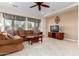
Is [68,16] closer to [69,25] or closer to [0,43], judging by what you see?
[69,25]

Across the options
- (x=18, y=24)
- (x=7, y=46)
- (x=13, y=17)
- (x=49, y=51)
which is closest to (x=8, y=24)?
(x=13, y=17)

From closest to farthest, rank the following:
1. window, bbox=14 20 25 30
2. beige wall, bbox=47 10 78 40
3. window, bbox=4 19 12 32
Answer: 1. beige wall, bbox=47 10 78 40
2. window, bbox=4 19 12 32
3. window, bbox=14 20 25 30

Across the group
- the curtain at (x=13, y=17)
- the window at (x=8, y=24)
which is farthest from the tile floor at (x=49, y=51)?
the curtain at (x=13, y=17)

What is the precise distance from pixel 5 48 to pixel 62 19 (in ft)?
20.2

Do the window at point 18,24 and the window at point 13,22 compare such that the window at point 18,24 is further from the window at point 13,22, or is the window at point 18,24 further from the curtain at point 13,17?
the curtain at point 13,17

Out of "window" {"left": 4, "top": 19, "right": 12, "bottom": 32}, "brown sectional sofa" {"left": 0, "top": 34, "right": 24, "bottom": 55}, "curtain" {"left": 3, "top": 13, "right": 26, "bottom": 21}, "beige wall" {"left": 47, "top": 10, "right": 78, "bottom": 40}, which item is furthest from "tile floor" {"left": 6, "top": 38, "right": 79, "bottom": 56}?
"curtain" {"left": 3, "top": 13, "right": 26, "bottom": 21}

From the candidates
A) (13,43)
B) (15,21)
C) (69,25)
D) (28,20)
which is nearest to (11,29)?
(15,21)

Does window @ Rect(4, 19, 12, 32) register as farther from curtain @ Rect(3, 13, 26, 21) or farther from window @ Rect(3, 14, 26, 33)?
curtain @ Rect(3, 13, 26, 21)

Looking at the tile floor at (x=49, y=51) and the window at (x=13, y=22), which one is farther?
the window at (x=13, y=22)

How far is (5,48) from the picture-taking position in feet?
11.3

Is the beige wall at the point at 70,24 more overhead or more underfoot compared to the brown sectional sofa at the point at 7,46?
more overhead

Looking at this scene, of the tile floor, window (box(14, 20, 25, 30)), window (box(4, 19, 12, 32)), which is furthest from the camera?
window (box(14, 20, 25, 30))

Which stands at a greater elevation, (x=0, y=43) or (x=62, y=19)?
(x=62, y=19)

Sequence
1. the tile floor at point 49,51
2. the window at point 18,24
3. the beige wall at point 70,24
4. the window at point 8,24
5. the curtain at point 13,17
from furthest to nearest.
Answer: the window at point 18,24, the window at point 8,24, the curtain at point 13,17, the beige wall at point 70,24, the tile floor at point 49,51
